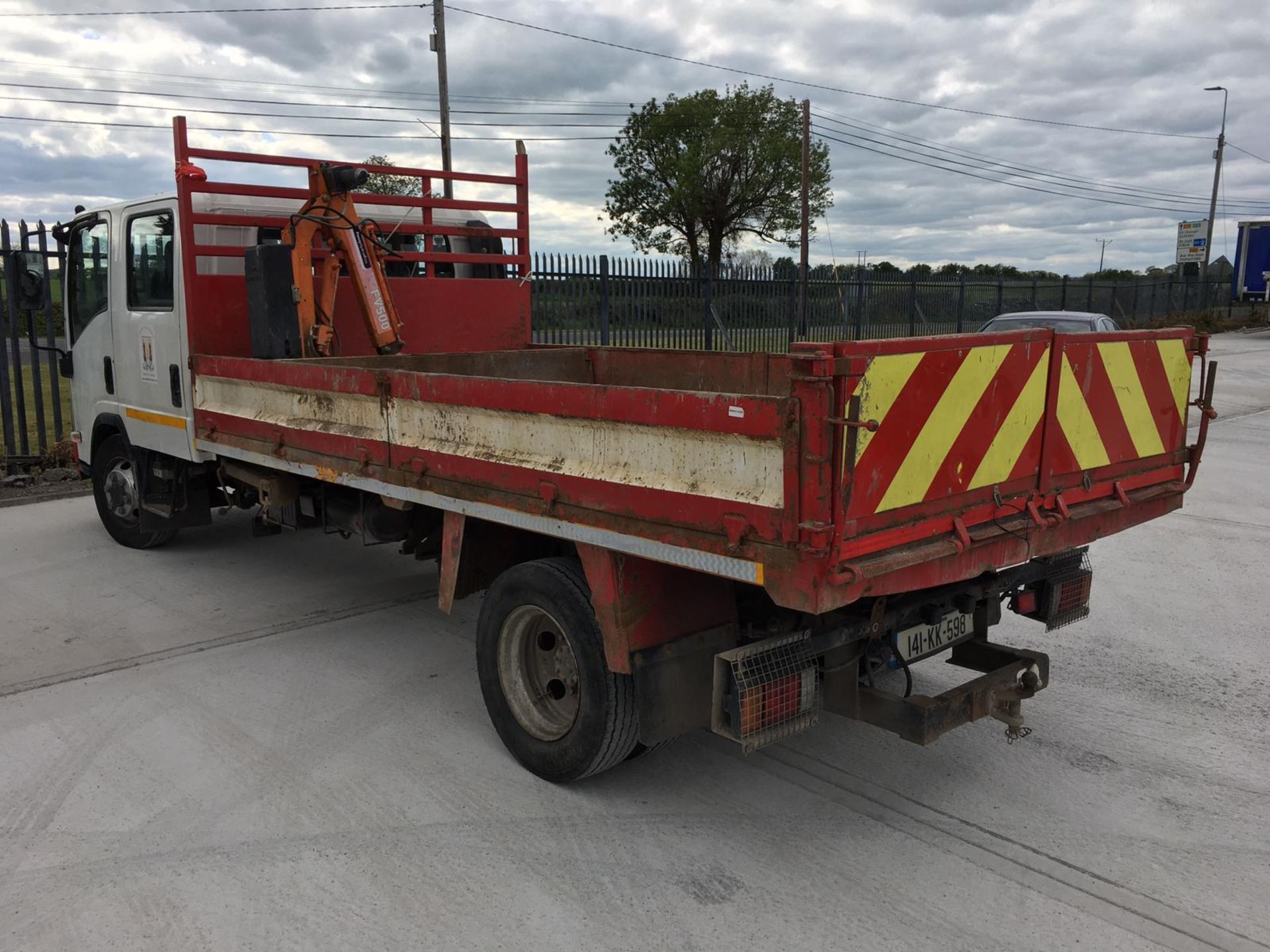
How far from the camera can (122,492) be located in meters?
7.34

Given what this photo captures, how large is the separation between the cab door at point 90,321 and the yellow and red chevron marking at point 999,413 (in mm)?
5984

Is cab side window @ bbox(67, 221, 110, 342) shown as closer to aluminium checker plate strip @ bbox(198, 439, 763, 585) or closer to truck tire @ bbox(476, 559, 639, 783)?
aluminium checker plate strip @ bbox(198, 439, 763, 585)

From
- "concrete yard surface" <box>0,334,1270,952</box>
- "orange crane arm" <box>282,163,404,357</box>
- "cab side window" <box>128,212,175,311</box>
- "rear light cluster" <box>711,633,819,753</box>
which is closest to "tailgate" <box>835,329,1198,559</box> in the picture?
"rear light cluster" <box>711,633,819,753</box>

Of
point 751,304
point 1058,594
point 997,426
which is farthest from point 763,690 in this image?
point 751,304

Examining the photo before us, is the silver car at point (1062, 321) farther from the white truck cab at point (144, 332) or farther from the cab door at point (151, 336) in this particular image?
the cab door at point (151, 336)

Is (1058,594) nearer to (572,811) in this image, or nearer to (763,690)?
(763,690)

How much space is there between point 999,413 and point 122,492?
6525mm

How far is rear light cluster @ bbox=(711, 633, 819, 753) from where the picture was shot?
315 cm

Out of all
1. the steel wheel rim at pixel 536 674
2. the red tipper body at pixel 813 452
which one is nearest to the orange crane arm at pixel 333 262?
the red tipper body at pixel 813 452

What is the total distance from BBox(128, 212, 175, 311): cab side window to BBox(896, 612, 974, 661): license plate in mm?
4935

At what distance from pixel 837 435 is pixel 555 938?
1725 millimetres

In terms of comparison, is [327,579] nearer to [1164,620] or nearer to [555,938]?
[555,938]

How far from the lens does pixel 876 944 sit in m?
2.89

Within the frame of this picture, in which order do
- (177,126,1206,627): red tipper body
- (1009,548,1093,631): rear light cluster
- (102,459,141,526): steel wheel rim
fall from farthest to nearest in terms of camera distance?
1. (102,459,141,526): steel wheel rim
2. (1009,548,1093,631): rear light cluster
3. (177,126,1206,627): red tipper body
